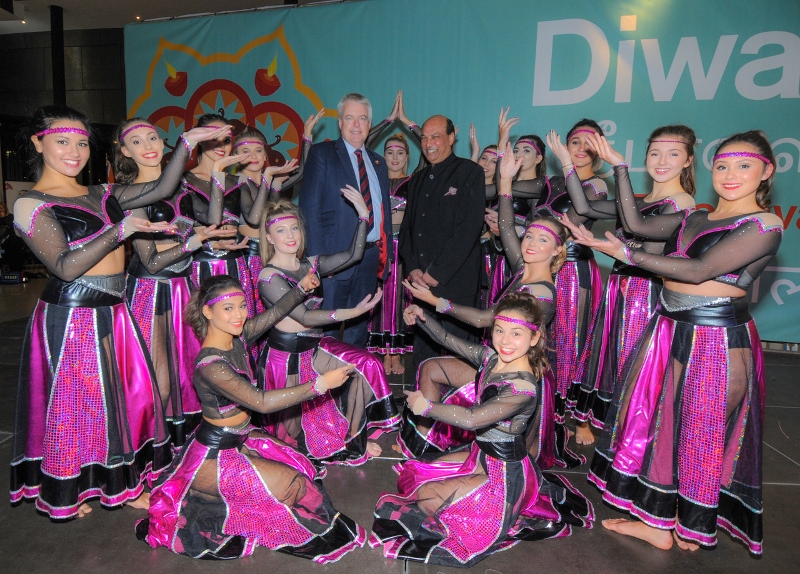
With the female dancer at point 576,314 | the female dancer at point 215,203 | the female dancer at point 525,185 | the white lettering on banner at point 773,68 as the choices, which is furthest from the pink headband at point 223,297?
the white lettering on banner at point 773,68

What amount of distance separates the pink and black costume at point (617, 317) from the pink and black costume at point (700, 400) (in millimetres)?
437

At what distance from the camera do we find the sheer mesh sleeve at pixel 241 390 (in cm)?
241

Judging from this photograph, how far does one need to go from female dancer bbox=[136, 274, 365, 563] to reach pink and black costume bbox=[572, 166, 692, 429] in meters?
1.76

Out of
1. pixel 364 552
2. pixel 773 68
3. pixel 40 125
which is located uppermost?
pixel 773 68

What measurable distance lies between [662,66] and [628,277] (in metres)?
3.50

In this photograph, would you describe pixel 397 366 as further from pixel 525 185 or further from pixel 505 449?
pixel 505 449

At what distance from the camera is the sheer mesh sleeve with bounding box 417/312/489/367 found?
9.34ft

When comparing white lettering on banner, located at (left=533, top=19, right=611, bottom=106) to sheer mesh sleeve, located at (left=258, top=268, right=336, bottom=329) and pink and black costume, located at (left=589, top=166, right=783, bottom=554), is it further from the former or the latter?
sheer mesh sleeve, located at (left=258, top=268, right=336, bottom=329)

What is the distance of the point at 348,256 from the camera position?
3525 mm

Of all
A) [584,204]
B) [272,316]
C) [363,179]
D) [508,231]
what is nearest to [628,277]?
[584,204]

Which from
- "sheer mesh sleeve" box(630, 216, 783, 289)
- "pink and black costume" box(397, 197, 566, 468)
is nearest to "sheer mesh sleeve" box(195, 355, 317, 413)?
"pink and black costume" box(397, 197, 566, 468)

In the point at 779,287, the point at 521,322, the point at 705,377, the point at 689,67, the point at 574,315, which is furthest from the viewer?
the point at 779,287

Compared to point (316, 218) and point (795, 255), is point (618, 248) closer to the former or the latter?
point (316, 218)

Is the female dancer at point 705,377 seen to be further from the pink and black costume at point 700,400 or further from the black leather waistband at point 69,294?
the black leather waistband at point 69,294
